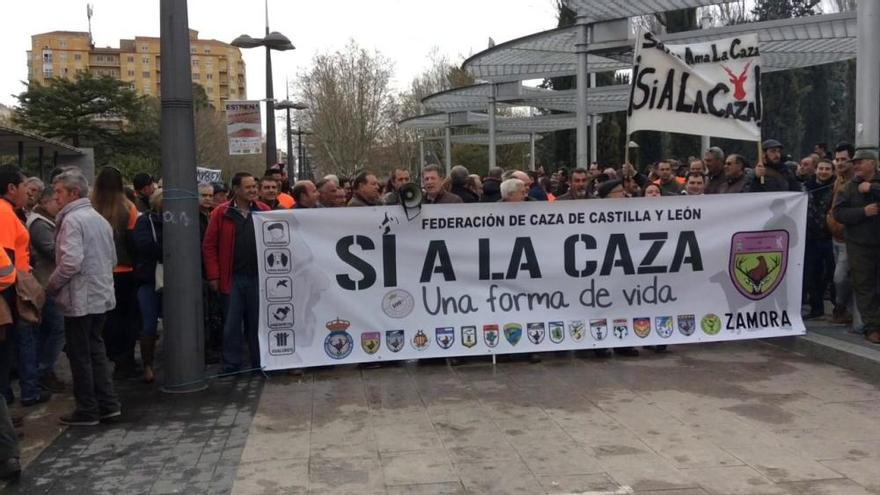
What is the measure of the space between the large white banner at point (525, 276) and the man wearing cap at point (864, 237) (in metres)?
0.43

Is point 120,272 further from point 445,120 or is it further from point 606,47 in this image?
point 445,120

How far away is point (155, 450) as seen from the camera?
5.26 m

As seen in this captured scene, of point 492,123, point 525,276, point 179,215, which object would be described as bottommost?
point 525,276

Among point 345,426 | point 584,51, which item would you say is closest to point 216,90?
point 584,51

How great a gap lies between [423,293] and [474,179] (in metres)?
2.24

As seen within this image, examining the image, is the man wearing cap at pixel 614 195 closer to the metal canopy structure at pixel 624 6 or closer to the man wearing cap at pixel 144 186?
the man wearing cap at pixel 144 186

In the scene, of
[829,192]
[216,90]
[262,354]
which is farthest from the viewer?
[216,90]

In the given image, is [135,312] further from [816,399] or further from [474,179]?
[816,399]

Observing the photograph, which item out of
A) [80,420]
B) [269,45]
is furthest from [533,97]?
[80,420]

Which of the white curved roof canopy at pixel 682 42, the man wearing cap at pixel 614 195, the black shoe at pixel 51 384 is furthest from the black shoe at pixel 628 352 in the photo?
A: the white curved roof canopy at pixel 682 42

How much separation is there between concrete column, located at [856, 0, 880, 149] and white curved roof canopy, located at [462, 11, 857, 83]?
5.58 m

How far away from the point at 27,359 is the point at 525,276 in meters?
4.31

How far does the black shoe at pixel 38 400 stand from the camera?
21.2 ft

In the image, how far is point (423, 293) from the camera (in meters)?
7.30
